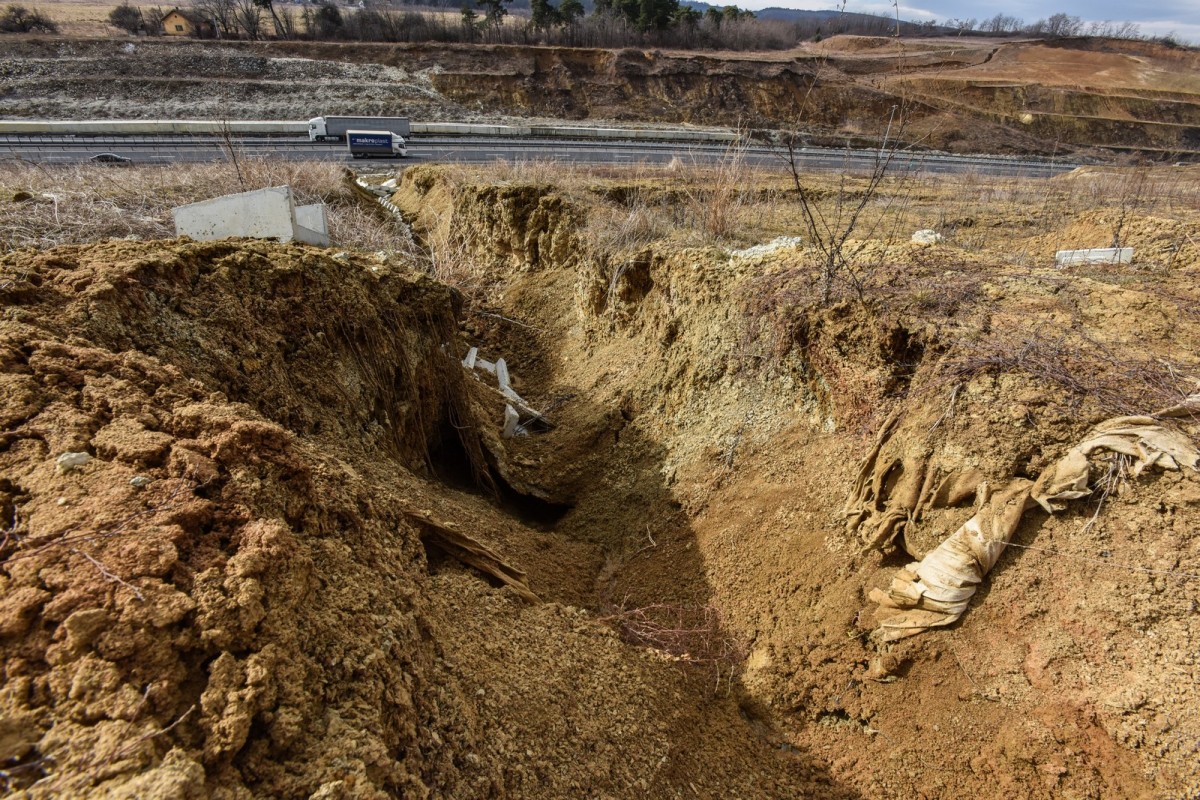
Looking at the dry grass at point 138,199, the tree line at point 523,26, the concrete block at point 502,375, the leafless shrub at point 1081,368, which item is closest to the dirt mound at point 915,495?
the leafless shrub at point 1081,368

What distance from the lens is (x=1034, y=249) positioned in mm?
6527

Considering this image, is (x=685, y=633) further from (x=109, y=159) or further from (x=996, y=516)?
(x=109, y=159)

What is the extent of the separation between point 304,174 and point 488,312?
538 cm

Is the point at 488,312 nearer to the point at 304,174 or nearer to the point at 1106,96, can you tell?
the point at 304,174

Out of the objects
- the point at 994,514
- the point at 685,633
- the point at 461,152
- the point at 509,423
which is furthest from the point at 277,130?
the point at 994,514

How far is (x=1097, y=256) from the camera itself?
215 inches

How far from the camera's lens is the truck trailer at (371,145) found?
1730 cm

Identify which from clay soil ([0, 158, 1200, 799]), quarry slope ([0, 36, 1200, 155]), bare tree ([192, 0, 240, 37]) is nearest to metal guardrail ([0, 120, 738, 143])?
quarry slope ([0, 36, 1200, 155])

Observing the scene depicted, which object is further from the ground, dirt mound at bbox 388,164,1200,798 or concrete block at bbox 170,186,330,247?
concrete block at bbox 170,186,330,247

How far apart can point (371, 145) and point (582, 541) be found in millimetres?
16850

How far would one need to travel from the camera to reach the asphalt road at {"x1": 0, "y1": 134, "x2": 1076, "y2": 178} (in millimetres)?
14742

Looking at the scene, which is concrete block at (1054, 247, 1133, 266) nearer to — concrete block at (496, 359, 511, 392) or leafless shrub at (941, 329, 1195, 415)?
leafless shrub at (941, 329, 1195, 415)

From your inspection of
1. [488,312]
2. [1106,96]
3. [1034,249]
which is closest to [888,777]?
[1034,249]

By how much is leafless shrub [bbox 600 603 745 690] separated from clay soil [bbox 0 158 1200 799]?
22 mm
